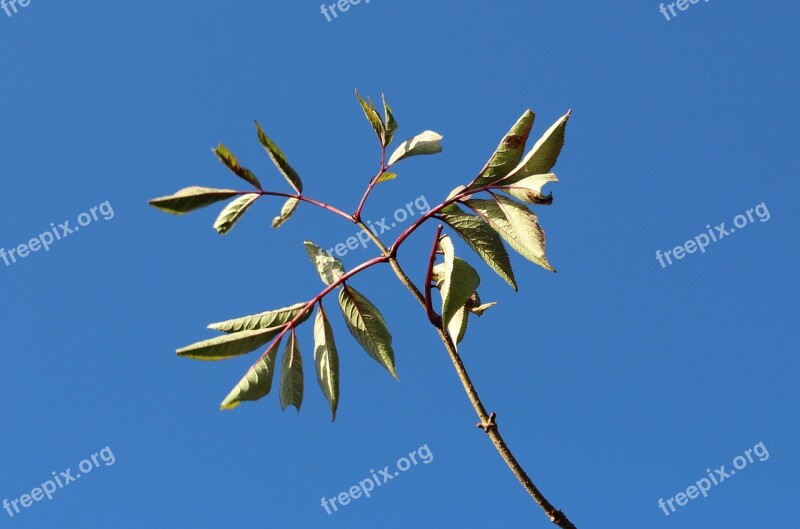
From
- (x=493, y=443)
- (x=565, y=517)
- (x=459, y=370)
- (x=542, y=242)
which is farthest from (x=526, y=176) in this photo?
(x=565, y=517)

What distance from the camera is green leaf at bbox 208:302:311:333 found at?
69.1 inches

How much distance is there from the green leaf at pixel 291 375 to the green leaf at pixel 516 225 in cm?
63

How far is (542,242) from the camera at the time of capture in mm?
1585

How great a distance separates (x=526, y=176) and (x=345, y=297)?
0.59m

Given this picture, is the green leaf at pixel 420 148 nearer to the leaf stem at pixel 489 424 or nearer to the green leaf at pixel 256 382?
the leaf stem at pixel 489 424

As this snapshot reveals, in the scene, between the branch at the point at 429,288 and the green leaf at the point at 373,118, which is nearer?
the branch at the point at 429,288

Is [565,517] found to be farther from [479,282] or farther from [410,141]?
[410,141]

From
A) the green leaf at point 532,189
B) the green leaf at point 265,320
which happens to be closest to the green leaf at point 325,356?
the green leaf at point 265,320

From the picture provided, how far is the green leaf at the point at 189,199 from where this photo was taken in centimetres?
170

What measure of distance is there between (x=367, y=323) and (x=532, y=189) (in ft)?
1.87

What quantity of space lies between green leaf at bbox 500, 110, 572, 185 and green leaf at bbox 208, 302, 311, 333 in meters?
0.67

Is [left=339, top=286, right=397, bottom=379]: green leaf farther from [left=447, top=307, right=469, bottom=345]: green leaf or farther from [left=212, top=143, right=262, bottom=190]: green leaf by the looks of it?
[left=212, top=143, right=262, bottom=190]: green leaf

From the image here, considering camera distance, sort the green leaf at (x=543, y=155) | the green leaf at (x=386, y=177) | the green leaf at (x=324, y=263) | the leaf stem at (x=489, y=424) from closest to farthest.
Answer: the leaf stem at (x=489, y=424), the green leaf at (x=543, y=155), the green leaf at (x=324, y=263), the green leaf at (x=386, y=177)

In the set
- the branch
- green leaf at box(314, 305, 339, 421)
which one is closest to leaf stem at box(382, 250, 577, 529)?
the branch
